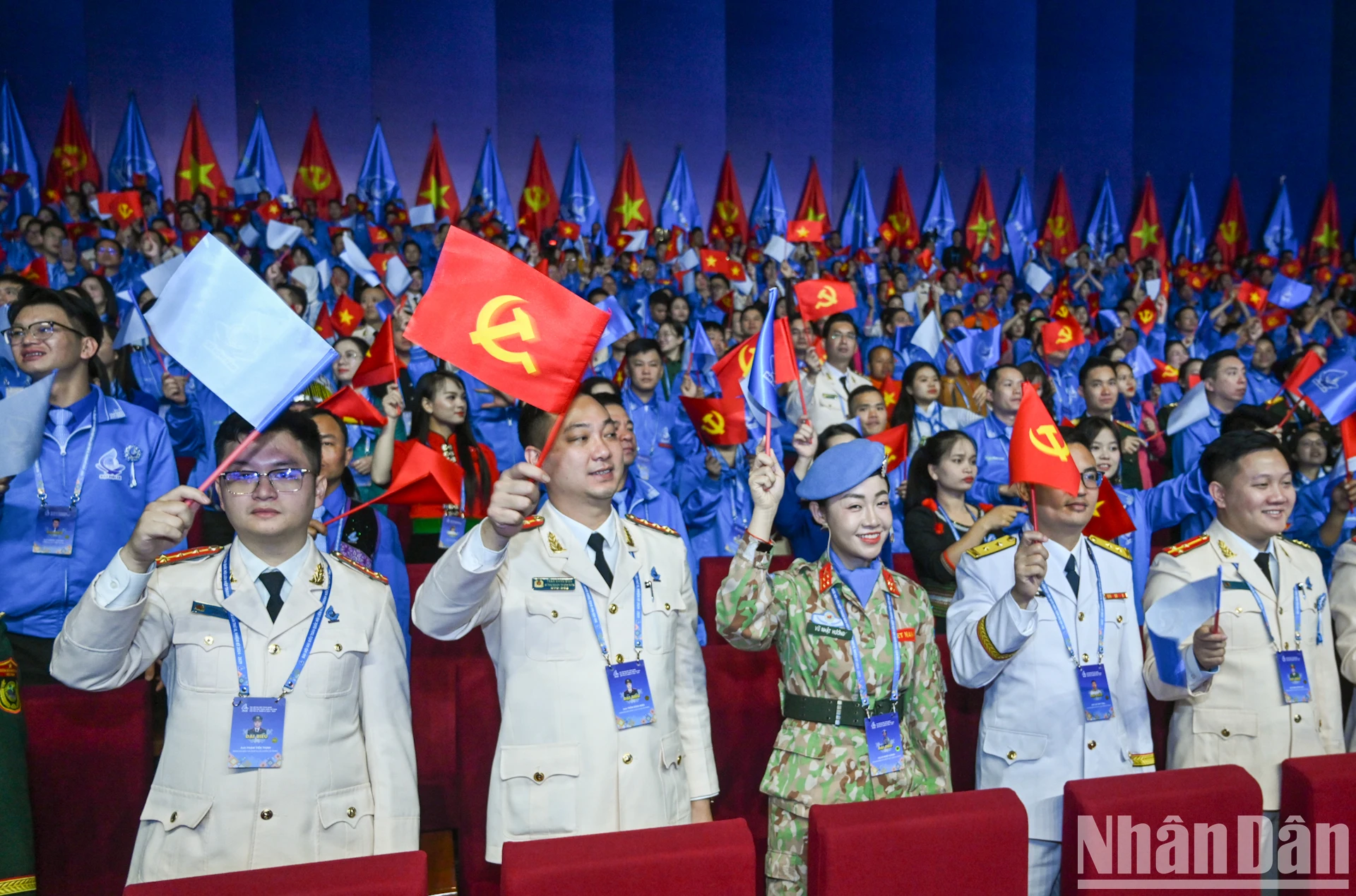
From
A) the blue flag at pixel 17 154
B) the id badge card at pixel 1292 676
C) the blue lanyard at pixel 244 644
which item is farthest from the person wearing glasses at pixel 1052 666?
the blue flag at pixel 17 154

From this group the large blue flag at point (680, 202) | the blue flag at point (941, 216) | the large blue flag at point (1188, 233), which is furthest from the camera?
the large blue flag at point (1188, 233)

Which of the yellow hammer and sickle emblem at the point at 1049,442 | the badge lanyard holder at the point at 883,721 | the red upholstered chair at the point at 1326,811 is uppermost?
the yellow hammer and sickle emblem at the point at 1049,442

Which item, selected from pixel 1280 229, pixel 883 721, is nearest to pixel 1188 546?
pixel 883 721

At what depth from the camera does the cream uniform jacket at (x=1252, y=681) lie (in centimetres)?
222

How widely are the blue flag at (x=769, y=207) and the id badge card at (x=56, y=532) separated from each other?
11.0 meters

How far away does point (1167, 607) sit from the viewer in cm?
180

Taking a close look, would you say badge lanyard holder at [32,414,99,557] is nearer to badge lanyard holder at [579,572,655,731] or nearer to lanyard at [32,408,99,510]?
lanyard at [32,408,99,510]

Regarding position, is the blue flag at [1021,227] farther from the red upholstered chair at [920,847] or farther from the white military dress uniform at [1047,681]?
the red upholstered chair at [920,847]

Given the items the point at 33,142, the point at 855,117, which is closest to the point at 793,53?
the point at 855,117

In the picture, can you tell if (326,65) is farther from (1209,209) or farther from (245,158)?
(1209,209)

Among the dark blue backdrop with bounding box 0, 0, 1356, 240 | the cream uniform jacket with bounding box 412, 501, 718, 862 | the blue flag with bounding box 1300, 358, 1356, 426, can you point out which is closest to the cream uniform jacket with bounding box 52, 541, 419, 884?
the cream uniform jacket with bounding box 412, 501, 718, 862

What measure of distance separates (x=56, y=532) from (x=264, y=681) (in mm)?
1204

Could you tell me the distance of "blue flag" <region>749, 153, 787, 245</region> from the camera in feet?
42.4

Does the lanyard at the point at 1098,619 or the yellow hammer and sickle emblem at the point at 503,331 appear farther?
the lanyard at the point at 1098,619
